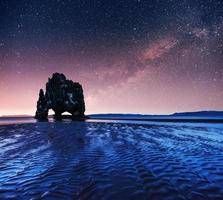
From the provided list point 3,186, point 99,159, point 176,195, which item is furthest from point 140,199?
point 99,159

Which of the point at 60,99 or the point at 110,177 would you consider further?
the point at 60,99

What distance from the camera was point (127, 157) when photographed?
9258 mm

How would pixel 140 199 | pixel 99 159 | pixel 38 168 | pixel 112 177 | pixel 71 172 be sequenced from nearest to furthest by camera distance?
pixel 140 199, pixel 112 177, pixel 71 172, pixel 38 168, pixel 99 159

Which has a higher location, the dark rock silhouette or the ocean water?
the dark rock silhouette

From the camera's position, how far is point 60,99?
7994 centimetres

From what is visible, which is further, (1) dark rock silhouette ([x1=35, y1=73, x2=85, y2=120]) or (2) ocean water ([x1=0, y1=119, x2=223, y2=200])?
(1) dark rock silhouette ([x1=35, y1=73, x2=85, y2=120])

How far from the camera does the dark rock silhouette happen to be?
8038 centimetres

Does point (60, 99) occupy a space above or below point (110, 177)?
above

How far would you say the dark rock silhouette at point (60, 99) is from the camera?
80375mm

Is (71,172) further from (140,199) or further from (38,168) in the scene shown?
(140,199)

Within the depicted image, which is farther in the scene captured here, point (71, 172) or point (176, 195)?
point (71, 172)

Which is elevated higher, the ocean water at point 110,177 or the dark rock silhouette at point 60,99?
the dark rock silhouette at point 60,99

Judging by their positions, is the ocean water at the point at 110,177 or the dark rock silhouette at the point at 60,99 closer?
the ocean water at the point at 110,177

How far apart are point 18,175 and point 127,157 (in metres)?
4.43
